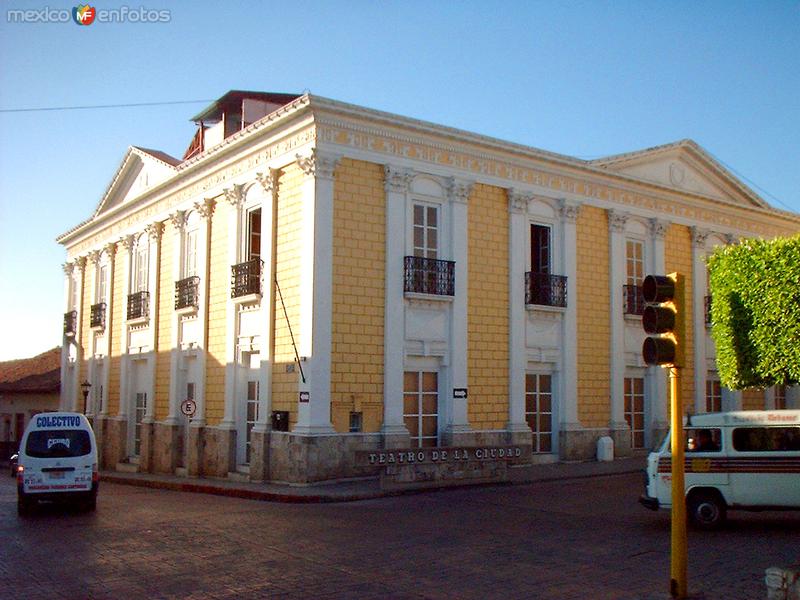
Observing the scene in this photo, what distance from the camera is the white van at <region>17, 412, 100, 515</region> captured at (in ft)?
55.3

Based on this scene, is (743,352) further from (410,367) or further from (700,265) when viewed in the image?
(700,265)

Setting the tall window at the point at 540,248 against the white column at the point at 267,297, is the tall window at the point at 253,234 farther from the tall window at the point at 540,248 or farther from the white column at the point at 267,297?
the tall window at the point at 540,248

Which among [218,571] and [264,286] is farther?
[264,286]

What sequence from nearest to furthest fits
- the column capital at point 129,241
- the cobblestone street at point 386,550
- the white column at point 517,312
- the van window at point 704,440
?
1. the cobblestone street at point 386,550
2. the van window at point 704,440
3. the white column at point 517,312
4. the column capital at point 129,241

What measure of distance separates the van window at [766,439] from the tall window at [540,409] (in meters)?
10.3

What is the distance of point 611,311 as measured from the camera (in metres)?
25.9

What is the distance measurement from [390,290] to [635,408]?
1000cm

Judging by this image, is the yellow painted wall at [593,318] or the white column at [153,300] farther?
the white column at [153,300]

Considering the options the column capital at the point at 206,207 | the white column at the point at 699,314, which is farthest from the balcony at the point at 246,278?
the white column at the point at 699,314

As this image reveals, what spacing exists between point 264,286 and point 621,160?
1170 cm

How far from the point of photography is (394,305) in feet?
70.1

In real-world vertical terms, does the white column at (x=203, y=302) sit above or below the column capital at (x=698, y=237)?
below

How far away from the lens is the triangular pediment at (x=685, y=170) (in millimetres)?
26641

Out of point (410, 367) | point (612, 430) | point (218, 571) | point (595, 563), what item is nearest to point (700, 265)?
point (612, 430)
